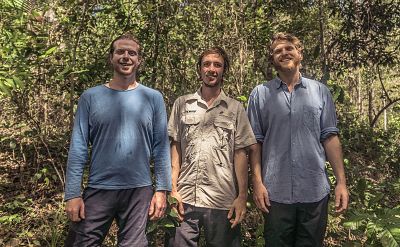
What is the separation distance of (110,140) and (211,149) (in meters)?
0.76

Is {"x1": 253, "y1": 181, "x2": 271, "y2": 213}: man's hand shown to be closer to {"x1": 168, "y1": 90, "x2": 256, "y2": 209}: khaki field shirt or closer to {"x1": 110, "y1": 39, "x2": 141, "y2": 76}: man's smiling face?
{"x1": 168, "y1": 90, "x2": 256, "y2": 209}: khaki field shirt

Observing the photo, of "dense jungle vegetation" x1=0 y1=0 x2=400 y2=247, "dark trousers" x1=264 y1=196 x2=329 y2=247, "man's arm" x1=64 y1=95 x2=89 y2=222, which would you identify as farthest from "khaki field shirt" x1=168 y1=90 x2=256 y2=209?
"dense jungle vegetation" x1=0 y1=0 x2=400 y2=247

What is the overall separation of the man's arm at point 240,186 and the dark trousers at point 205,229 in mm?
69

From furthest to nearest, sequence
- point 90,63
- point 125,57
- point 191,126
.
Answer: point 90,63 → point 191,126 → point 125,57

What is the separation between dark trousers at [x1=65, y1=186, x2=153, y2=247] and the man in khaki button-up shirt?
32 centimetres

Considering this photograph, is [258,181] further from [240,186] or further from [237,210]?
[237,210]

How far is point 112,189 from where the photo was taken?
2613 millimetres

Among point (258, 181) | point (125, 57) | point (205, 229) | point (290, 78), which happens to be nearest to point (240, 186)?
point (258, 181)

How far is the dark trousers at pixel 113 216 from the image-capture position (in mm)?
2586

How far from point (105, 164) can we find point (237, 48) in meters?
3.07

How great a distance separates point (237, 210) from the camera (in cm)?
287

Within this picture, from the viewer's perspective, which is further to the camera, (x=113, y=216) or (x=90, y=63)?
(x=90, y=63)

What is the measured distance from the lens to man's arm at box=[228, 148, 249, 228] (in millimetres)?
2860

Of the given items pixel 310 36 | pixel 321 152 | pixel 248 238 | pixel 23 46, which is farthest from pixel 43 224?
pixel 310 36
